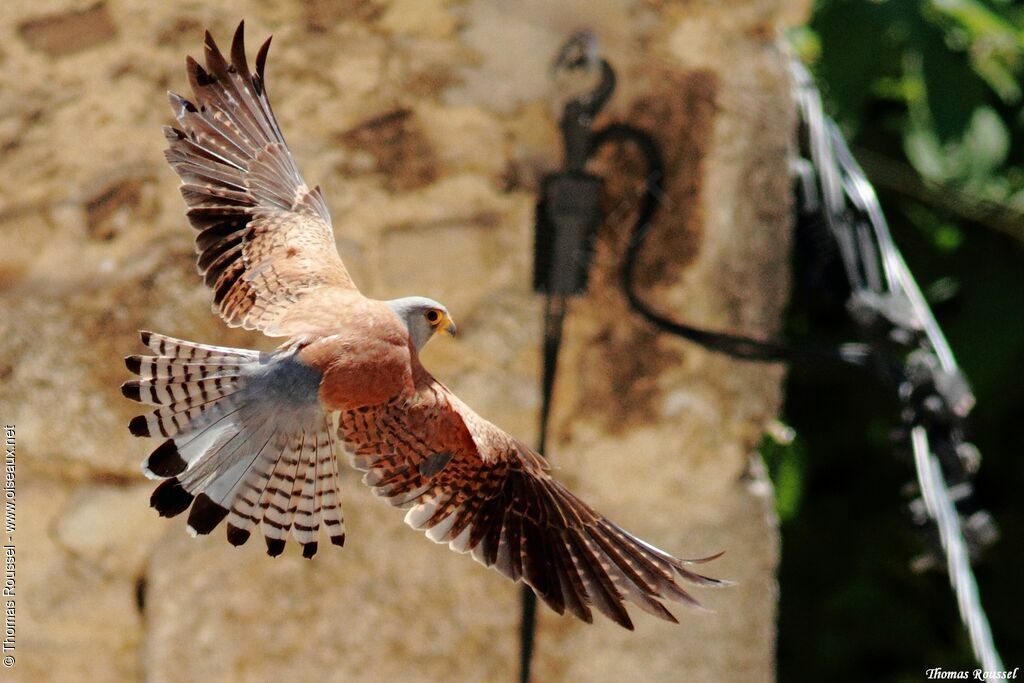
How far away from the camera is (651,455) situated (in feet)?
8.92

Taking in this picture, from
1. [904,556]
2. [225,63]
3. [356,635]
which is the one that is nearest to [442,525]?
[225,63]

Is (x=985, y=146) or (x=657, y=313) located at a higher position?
(x=985, y=146)

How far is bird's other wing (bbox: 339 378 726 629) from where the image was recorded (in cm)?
149

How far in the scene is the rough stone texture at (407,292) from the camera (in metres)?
2.39

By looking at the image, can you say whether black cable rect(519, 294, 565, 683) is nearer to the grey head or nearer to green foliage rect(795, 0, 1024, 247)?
the grey head

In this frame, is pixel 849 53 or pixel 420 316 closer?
pixel 420 316

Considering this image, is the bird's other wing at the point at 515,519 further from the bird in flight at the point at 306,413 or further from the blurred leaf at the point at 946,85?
the blurred leaf at the point at 946,85

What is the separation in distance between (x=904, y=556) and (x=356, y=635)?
6.71 feet

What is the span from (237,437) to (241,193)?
0.44 meters

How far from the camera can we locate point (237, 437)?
143 cm

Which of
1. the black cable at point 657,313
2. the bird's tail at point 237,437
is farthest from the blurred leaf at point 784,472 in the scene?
the bird's tail at point 237,437

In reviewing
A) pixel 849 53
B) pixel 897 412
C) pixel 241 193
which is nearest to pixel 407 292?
pixel 241 193

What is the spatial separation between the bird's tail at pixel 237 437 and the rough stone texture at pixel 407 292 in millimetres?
989

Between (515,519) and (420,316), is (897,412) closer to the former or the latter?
(515,519)
